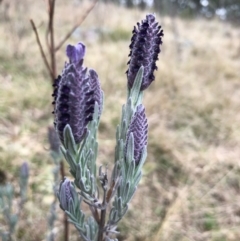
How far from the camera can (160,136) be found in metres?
2.50

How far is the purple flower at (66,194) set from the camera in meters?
0.65

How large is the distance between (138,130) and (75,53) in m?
0.18

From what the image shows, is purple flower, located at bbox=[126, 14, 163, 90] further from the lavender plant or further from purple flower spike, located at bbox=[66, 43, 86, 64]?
purple flower spike, located at bbox=[66, 43, 86, 64]

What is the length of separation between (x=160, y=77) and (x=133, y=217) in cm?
216

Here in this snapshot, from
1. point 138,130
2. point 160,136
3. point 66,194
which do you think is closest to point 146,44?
point 138,130

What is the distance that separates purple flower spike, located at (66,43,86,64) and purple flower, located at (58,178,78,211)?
9.4 inches

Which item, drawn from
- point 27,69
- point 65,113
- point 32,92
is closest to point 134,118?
point 65,113

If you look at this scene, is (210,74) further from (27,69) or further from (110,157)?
(110,157)

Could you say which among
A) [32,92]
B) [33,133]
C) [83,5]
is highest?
[83,5]

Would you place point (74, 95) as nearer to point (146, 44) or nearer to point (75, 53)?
point (75, 53)

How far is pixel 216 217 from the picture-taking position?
1.86 m

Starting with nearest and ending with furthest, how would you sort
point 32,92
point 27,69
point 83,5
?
point 32,92
point 27,69
point 83,5

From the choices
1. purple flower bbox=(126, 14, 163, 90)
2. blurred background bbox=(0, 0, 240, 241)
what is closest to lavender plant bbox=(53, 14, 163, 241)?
purple flower bbox=(126, 14, 163, 90)

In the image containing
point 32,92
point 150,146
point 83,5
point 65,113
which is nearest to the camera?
point 65,113
